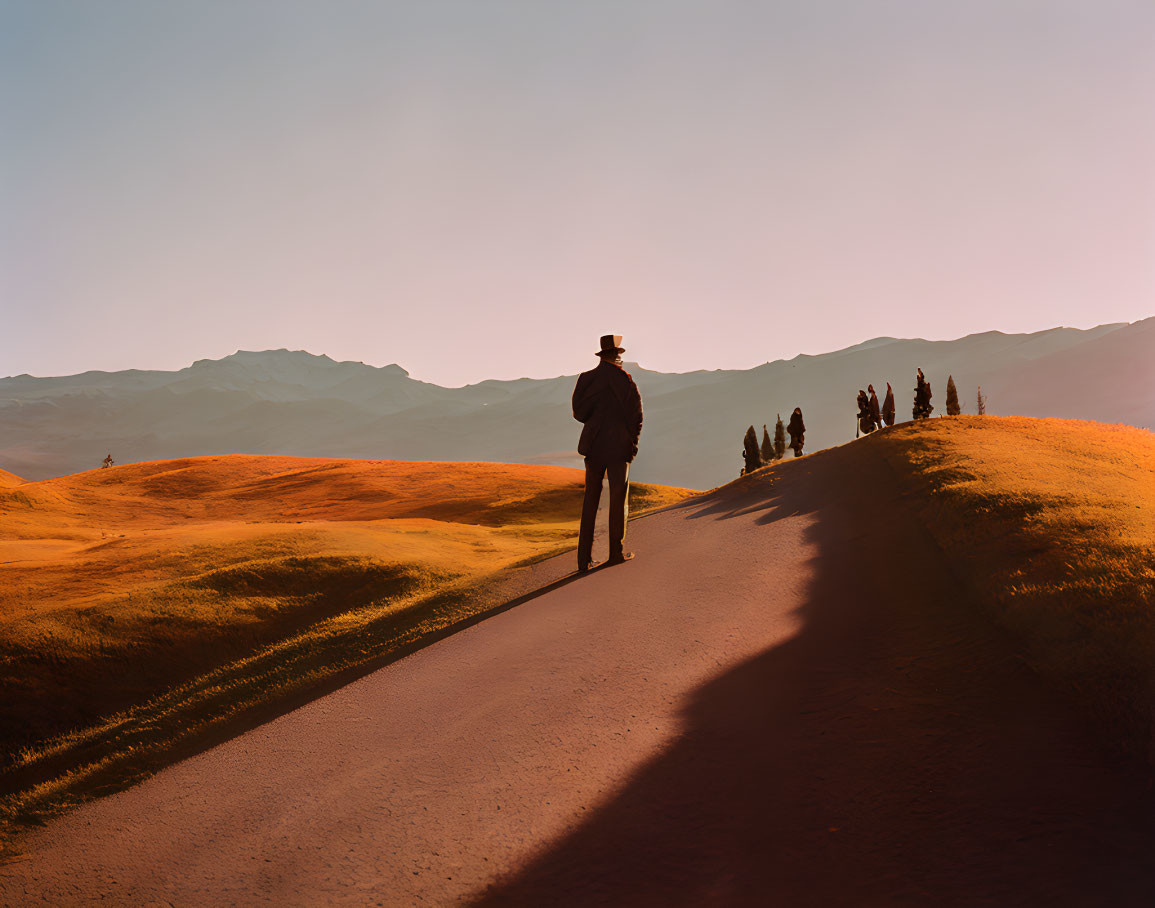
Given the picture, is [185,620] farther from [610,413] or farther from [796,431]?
[796,431]

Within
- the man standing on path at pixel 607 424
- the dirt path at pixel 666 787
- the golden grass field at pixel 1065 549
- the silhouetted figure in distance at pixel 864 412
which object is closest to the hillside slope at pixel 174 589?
the man standing on path at pixel 607 424

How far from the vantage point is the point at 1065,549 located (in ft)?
20.9

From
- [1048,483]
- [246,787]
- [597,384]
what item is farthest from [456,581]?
[1048,483]

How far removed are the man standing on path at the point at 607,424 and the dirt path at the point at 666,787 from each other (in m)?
3.13

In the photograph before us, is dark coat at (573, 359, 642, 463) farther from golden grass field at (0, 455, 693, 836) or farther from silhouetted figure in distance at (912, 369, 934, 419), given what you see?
silhouetted figure in distance at (912, 369, 934, 419)

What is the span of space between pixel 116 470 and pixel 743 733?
151 ft

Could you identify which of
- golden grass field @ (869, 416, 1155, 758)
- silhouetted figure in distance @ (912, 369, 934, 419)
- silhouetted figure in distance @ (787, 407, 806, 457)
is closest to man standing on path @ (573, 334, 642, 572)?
golden grass field @ (869, 416, 1155, 758)

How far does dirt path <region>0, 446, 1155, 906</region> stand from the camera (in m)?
3.33

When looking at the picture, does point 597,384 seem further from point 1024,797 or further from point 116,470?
point 116,470

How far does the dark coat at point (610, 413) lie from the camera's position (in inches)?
393

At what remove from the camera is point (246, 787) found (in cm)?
508

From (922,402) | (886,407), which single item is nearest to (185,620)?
(922,402)

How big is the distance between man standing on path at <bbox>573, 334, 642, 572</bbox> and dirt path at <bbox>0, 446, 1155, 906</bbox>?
313 centimetres

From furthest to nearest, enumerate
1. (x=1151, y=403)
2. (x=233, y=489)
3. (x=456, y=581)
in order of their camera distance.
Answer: (x=1151, y=403), (x=233, y=489), (x=456, y=581)
